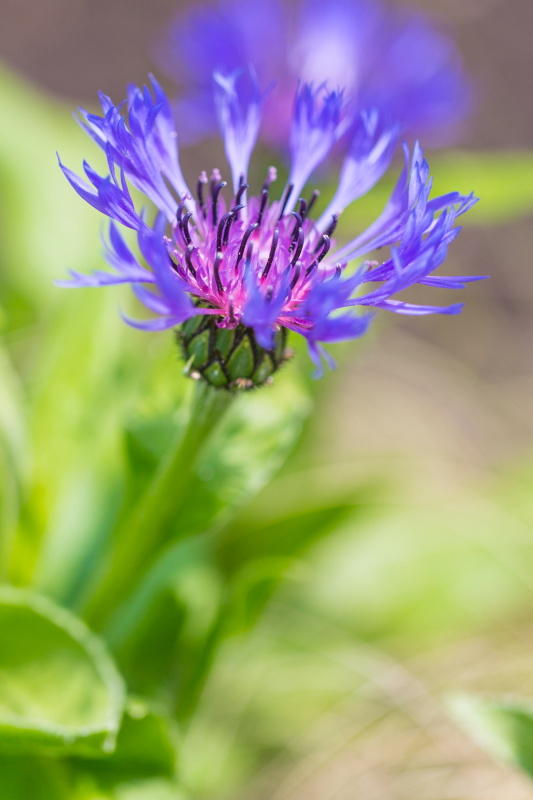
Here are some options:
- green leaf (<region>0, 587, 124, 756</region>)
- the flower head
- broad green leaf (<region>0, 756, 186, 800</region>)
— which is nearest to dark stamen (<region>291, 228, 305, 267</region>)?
the flower head

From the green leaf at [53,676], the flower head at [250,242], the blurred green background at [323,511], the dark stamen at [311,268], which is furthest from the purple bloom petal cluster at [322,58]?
the green leaf at [53,676]

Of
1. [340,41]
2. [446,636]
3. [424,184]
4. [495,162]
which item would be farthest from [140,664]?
[340,41]

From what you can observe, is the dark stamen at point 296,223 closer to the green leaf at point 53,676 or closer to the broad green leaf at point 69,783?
the green leaf at point 53,676

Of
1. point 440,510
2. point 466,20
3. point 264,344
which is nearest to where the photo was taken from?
point 264,344

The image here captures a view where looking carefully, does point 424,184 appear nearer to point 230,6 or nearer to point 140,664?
point 140,664

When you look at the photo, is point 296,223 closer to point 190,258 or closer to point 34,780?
point 190,258

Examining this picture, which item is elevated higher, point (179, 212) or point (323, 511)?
point (179, 212)

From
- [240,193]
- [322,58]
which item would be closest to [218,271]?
[240,193]
